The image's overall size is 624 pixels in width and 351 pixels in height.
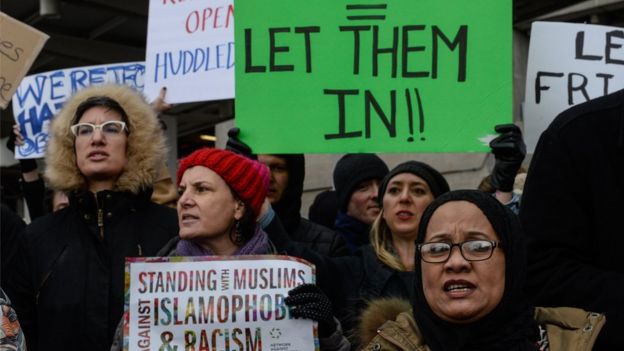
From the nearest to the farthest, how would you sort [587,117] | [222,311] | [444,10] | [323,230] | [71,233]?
[587,117]
[222,311]
[71,233]
[444,10]
[323,230]

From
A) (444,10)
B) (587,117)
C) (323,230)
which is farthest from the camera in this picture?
(323,230)

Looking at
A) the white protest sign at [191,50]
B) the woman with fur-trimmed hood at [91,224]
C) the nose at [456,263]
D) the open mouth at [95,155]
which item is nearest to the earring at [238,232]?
the woman with fur-trimmed hood at [91,224]

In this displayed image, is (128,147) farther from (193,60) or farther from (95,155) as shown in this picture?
(193,60)

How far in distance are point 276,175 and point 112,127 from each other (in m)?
0.92

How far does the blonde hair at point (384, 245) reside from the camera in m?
3.72

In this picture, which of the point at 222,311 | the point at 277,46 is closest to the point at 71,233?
the point at 222,311

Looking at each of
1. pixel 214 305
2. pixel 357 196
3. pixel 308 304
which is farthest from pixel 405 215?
pixel 214 305

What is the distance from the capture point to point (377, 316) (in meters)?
2.60

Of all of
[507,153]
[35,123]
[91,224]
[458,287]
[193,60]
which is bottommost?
[458,287]

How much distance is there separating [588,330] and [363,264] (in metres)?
1.59

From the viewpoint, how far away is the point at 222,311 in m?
2.82

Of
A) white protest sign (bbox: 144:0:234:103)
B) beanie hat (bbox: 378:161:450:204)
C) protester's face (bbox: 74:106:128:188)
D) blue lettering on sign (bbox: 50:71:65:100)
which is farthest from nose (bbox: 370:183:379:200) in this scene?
blue lettering on sign (bbox: 50:71:65:100)

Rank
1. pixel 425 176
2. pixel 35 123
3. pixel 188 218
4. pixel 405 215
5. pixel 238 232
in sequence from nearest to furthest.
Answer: pixel 188 218 < pixel 238 232 < pixel 405 215 < pixel 425 176 < pixel 35 123

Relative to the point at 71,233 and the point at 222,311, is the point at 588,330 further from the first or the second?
the point at 71,233
